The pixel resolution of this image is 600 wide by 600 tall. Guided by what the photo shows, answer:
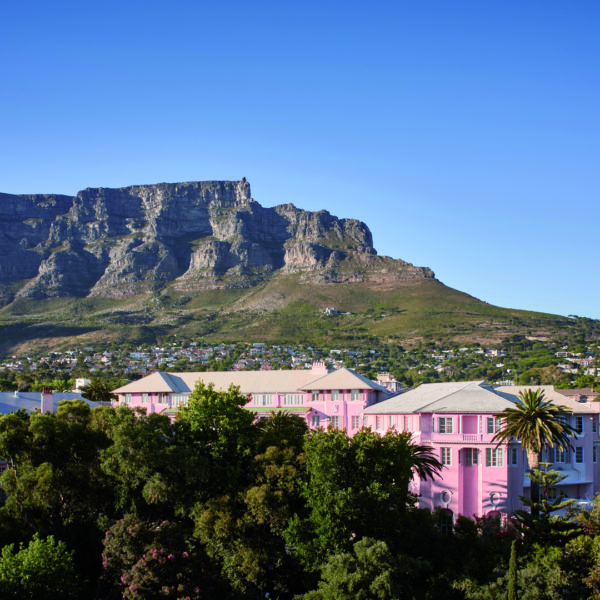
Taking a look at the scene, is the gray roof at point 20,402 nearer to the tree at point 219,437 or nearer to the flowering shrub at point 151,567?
the tree at point 219,437

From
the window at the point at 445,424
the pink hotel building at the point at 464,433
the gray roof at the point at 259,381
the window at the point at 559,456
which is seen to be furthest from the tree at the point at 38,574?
the gray roof at the point at 259,381

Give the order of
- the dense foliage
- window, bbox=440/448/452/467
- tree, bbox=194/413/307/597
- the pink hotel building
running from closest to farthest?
the dense foliage, tree, bbox=194/413/307/597, the pink hotel building, window, bbox=440/448/452/467

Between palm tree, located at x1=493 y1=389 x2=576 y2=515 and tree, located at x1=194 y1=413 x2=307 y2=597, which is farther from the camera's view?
palm tree, located at x1=493 y1=389 x2=576 y2=515

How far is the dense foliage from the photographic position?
44.0 metres

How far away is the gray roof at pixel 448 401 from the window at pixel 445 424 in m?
0.70

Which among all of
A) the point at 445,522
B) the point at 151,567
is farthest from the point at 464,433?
the point at 151,567

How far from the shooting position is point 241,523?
159ft

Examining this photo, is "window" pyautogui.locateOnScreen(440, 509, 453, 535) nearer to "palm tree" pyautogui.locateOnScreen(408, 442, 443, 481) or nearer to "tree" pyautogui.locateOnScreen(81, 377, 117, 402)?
"palm tree" pyautogui.locateOnScreen(408, 442, 443, 481)

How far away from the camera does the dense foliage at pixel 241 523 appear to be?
43969 millimetres


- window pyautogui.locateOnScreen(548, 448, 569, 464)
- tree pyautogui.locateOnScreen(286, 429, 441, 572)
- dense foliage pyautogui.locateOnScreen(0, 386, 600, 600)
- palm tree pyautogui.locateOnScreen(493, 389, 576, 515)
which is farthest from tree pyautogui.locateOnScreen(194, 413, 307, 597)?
window pyautogui.locateOnScreen(548, 448, 569, 464)

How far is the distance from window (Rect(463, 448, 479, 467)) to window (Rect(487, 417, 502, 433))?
→ 182cm

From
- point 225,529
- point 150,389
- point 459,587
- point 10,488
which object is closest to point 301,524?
point 225,529

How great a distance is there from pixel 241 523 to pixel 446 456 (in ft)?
58.7

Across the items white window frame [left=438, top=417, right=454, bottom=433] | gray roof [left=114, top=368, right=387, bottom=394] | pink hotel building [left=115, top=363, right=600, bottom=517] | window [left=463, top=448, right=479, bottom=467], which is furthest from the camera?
gray roof [left=114, top=368, right=387, bottom=394]
